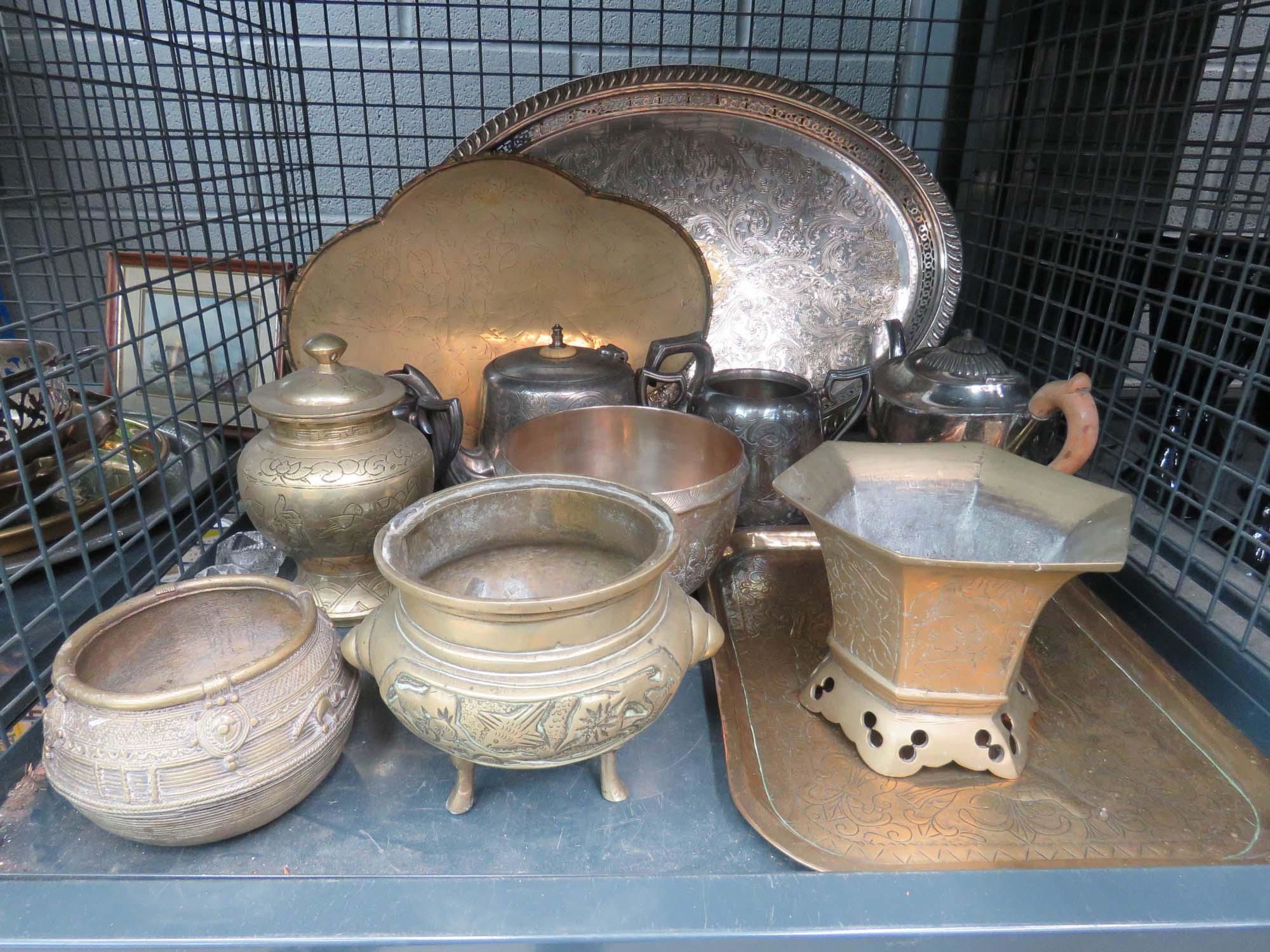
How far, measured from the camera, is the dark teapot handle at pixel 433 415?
3.07 ft

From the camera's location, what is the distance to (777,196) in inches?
→ 48.8

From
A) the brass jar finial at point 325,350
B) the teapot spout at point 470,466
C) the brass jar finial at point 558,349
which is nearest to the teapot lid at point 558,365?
the brass jar finial at point 558,349

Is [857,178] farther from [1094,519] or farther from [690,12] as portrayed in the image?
[1094,519]

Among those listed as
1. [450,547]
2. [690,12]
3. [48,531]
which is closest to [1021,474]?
[450,547]

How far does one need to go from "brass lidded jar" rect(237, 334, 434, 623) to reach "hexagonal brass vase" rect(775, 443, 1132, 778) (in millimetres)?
393

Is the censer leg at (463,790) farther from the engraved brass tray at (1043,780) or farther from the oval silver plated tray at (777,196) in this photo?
the oval silver plated tray at (777,196)

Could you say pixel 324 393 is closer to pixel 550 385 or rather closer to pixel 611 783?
pixel 550 385

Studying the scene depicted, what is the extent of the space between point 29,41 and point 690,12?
138 cm

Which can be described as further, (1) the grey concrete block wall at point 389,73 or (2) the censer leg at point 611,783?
(1) the grey concrete block wall at point 389,73

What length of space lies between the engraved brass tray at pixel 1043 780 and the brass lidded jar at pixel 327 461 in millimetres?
374

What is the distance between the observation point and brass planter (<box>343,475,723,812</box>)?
0.52 meters

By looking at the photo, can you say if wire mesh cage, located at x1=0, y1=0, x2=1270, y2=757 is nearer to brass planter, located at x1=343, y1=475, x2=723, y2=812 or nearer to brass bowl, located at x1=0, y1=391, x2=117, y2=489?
brass bowl, located at x1=0, y1=391, x2=117, y2=489

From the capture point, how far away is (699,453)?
96 cm

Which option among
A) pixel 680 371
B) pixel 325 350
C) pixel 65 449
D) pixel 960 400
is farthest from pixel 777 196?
pixel 65 449
